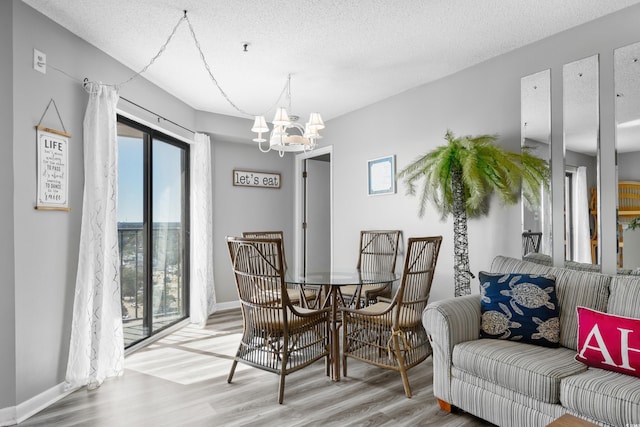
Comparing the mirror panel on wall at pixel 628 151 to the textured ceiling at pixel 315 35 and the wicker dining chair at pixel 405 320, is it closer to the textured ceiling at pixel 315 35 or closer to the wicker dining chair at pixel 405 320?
the textured ceiling at pixel 315 35

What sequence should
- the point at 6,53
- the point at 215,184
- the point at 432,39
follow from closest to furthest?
the point at 6,53
the point at 432,39
the point at 215,184

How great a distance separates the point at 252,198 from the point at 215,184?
571 millimetres

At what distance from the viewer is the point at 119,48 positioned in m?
3.04

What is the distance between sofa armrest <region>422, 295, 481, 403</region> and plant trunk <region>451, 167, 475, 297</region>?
63cm

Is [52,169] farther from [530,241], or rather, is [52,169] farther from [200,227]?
[530,241]

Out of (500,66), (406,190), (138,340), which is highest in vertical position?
(500,66)

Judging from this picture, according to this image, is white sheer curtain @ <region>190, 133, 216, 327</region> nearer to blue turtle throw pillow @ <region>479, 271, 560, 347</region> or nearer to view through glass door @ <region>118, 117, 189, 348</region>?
view through glass door @ <region>118, 117, 189, 348</region>

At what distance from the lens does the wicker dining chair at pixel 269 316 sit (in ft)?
8.23

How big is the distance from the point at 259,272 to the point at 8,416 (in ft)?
5.41

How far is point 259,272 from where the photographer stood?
259cm

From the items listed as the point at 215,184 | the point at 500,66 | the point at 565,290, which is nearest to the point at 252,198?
the point at 215,184

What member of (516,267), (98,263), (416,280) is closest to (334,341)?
(416,280)

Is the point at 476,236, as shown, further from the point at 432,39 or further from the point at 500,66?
the point at 432,39

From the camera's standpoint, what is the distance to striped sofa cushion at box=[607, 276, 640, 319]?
→ 6.80 ft
